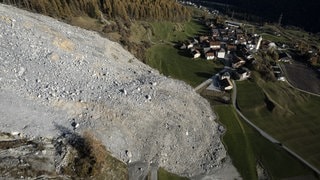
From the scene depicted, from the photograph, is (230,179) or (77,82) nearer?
(230,179)

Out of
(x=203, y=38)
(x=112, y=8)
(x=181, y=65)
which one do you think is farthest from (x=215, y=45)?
(x=112, y=8)

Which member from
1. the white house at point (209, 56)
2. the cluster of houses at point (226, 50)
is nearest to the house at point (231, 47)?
the cluster of houses at point (226, 50)

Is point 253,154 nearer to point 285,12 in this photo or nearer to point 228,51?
point 228,51

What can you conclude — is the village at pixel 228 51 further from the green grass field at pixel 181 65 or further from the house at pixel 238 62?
the green grass field at pixel 181 65

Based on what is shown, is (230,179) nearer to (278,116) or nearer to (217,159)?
(217,159)

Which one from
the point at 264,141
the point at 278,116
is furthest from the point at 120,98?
the point at 278,116

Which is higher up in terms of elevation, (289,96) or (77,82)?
(77,82)
